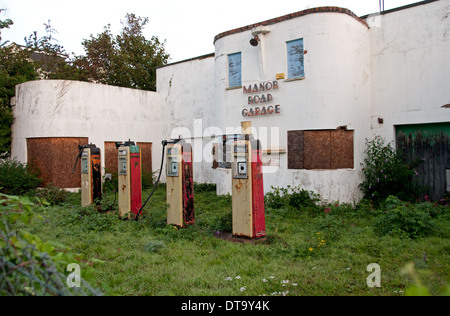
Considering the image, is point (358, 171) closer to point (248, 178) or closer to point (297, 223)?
point (297, 223)

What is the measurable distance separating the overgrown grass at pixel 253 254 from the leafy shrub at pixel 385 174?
1178 millimetres

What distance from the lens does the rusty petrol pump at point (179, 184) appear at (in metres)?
7.25

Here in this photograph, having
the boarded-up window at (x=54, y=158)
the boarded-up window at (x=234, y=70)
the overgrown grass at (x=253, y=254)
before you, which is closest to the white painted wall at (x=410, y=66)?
the overgrown grass at (x=253, y=254)

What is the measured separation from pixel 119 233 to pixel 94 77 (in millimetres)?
17148

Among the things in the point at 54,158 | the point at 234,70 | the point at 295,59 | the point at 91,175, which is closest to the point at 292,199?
the point at 295,59

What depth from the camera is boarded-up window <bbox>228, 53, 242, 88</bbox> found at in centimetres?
1121

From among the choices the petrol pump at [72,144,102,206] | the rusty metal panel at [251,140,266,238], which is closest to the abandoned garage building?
the rusty metal panel at [251,140,266,238]

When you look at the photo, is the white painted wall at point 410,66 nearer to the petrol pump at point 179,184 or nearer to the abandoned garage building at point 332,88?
the abandoned garage building at point 332,88

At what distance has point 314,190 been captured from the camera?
375 inches

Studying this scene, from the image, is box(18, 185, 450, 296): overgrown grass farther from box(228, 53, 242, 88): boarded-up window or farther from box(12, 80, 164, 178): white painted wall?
box(12, 80, 164, 178): white painted wall

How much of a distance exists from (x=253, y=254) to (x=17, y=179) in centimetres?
964

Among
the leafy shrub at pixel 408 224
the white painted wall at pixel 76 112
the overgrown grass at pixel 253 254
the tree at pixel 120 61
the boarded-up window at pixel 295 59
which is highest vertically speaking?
the tree at pixel 120 61

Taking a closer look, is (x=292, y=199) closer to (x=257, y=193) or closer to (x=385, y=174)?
(x=385, y=174)

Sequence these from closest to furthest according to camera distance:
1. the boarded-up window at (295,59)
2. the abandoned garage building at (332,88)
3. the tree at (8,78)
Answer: the abandoned garage building at (332,88)
the boarded-up window at (295,59)
the tree at (8,78)
